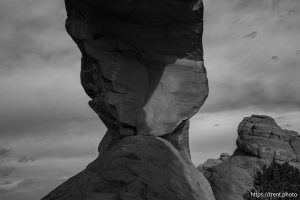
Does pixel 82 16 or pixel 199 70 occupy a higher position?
pixel 82 16

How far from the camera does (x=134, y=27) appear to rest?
1627 cm

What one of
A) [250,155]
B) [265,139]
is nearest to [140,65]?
[250,155]

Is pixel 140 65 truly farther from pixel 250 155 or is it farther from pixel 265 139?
pixel 265 139

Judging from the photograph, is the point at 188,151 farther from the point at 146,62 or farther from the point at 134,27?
the point at 134,27

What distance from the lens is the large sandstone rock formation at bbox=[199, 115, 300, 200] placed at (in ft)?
107

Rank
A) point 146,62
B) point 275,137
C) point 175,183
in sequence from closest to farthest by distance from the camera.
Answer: point 175,183, point 146,62, point 275,137

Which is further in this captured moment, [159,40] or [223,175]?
[223,175]

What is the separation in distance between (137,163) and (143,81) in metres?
Result: 5.67

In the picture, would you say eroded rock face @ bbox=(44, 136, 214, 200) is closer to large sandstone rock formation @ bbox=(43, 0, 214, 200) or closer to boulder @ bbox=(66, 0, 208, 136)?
large sandstone rock formation @ bbox=(43, 0, 214, 200)

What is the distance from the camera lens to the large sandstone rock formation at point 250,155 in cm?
3247

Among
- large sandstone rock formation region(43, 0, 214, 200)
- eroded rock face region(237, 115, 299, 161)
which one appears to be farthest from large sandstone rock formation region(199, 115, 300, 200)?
large sandstone rock formation region(43, 0, 214, 200)

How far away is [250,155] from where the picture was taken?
36125 millimetres

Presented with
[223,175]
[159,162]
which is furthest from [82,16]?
[223,175]

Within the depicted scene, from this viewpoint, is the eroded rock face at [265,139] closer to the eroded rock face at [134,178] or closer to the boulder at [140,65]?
the boulder at [140,65]
